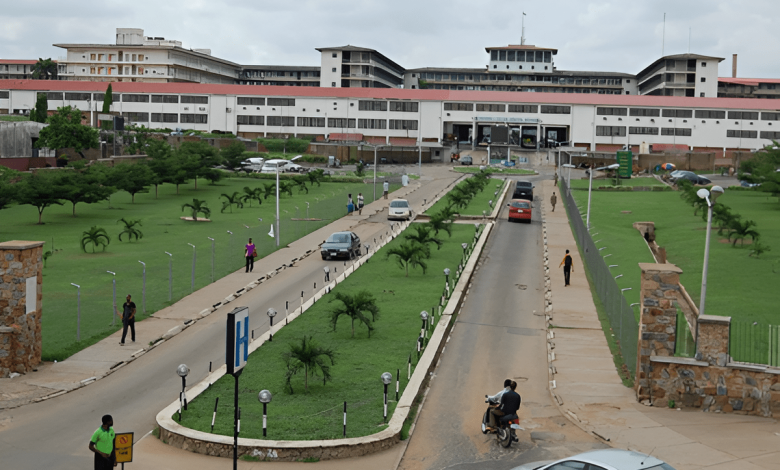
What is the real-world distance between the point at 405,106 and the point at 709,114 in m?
41.0

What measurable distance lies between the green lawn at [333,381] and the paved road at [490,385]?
1170 mm

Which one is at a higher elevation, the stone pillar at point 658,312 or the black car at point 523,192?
the black car at point 523,192

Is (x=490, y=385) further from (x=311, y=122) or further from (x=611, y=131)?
(x=311, y=122)

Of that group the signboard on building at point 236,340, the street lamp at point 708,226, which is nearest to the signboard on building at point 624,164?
the street lamp at point 708,226

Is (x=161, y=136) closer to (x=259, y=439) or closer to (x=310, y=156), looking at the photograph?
(x=310, y=156)

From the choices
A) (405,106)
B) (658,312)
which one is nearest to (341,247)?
(658,312)

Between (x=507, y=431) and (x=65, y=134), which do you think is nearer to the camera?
(x=507, y=431)

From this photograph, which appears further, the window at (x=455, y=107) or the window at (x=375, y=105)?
the window at (x=455, y=107)

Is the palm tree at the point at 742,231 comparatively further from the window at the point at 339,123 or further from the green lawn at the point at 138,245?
the window at the point at 339,123

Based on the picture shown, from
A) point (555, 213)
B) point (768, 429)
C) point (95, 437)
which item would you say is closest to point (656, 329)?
point (768, 429)

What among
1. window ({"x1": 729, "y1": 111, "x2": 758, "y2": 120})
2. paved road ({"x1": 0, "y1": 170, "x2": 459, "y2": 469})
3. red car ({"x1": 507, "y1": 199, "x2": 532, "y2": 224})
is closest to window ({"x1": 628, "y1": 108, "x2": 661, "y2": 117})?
window ({"x1": 729, "y1": 111, "x2": 758, "y2": 120})

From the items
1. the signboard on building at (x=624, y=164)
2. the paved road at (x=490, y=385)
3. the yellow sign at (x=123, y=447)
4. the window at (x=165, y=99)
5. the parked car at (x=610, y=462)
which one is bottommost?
the paved road at (x=490, y=385)

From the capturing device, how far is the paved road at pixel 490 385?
16.7 metres

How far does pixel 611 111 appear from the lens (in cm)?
11688
